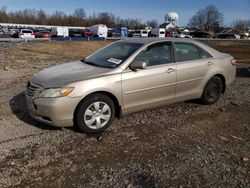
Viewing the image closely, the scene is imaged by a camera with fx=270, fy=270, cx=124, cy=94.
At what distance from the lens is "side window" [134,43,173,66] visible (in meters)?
5.05

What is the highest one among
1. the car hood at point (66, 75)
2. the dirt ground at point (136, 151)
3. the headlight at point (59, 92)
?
the car hood at point (66, 75)

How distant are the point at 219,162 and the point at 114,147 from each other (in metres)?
1.52

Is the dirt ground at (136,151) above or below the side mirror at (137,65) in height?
below

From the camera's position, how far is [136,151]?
157 inches

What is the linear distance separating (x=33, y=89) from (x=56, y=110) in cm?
64

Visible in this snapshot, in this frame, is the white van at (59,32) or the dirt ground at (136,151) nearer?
the dirt ground at (136,151)

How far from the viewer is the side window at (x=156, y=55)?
16.6 feet

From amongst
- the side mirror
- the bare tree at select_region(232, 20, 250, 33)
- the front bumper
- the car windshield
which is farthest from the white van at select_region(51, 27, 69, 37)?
the bare tree at select_region(232, 20, 250, 33)

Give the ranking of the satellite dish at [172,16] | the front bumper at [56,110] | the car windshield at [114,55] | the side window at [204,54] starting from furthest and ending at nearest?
the satellite dish at [172,16] → the side window at [204,54] → the car windshield at [114,55] → the front bumper at [56,110]

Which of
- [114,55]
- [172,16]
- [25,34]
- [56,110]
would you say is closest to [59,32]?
[25,34]

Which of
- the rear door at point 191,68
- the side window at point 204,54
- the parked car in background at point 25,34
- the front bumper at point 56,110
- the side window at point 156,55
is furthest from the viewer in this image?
the parked car in background at point 25,34

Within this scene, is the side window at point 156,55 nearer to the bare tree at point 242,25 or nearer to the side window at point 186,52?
the side window at point 186,52

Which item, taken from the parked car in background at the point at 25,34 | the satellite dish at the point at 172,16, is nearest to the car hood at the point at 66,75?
the parked car in background at the point at 25,34

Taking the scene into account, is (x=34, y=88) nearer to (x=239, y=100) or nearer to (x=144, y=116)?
(x=144, y=116)
